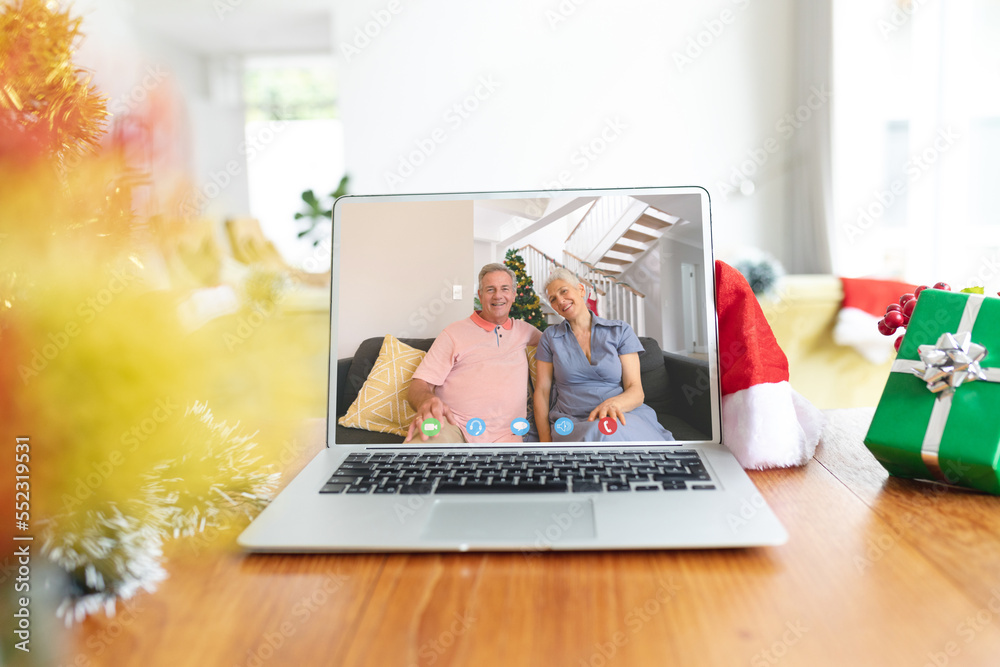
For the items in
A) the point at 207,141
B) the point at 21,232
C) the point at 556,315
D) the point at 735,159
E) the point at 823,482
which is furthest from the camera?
the point at 207,141

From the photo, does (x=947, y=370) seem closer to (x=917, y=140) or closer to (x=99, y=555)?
(x=99, y=555)

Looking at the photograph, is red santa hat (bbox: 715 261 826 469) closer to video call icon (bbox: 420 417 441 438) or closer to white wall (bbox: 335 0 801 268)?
video call icon (bbox: 420 417 441 438)

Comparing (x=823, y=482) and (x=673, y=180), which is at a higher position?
(x=673, y=180)

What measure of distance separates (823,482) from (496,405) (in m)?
0.35

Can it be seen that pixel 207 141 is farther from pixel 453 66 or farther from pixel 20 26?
pixel 20 26

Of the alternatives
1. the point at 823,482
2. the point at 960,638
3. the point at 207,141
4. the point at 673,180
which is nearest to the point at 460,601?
the point at 960,638

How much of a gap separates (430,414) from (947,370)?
0.52 metres

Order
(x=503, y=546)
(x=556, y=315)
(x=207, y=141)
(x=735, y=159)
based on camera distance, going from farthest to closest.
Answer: (x=207, y=141)
(x=735, y=159)
(x=556, y=315)
(x=503, y=546)

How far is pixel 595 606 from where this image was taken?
1.38ft

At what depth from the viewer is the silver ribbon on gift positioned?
57cm

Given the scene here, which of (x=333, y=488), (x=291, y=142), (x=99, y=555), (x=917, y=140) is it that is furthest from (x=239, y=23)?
(x=99, y=555)

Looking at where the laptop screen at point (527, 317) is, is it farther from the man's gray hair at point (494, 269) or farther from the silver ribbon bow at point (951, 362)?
the silver ribbon bow at point (951, 362)

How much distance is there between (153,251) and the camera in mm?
419

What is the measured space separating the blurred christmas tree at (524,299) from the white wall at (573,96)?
299cm
